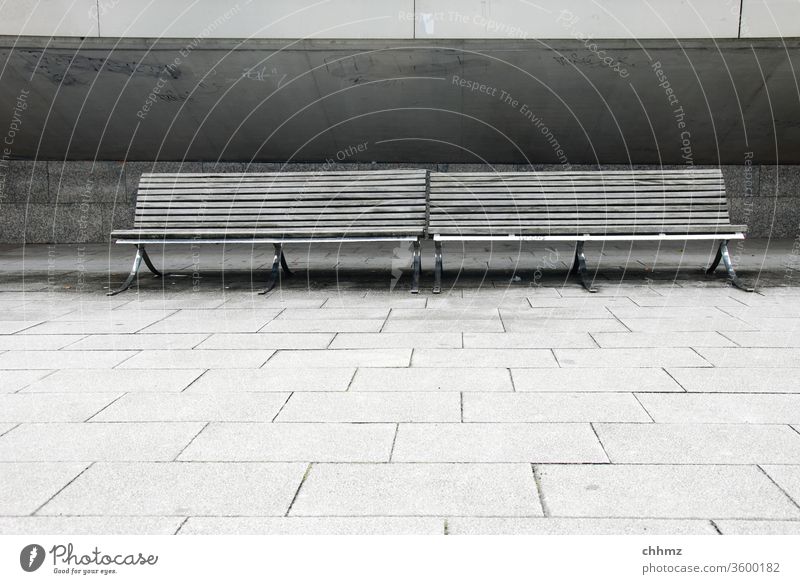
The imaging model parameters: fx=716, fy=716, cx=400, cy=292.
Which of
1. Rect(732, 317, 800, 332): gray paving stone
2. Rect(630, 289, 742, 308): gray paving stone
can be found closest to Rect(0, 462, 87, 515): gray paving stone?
Rect(732, 317, 800, 332): gray paving stone

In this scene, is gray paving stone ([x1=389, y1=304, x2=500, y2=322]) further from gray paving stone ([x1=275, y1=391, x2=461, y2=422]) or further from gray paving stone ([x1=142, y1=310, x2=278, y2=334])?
gray paving stone ([x1=275, y1=391, x2=461, y2=422])

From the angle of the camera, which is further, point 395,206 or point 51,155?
point 51,155

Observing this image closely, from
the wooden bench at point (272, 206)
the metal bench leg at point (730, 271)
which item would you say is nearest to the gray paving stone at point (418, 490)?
the wooden bench at point (272, 206)

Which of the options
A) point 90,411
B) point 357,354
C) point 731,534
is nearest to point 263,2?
point 357,354

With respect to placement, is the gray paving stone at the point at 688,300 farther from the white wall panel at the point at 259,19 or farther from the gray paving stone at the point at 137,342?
the white wall panel at the point at 259,19

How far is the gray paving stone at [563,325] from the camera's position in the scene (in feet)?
16.1

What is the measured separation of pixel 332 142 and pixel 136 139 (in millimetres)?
2933

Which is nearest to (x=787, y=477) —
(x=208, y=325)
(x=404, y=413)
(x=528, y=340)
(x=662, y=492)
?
(x=662, y=492)

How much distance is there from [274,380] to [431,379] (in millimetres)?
830

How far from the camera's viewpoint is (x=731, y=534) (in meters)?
2.08

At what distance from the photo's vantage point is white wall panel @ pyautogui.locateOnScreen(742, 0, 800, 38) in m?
8.49

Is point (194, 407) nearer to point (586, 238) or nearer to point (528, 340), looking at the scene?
point (528, 340)

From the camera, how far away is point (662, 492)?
2.37 meters

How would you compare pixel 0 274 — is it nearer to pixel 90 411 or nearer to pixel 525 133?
pixel 90 411
